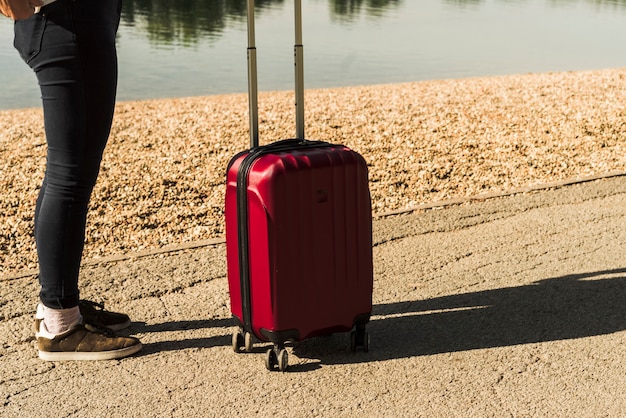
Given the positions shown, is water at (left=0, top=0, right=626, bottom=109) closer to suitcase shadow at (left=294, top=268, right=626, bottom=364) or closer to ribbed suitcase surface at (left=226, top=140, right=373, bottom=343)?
suitcase shadow at (left=294, top=268, right=626, bottom=364)

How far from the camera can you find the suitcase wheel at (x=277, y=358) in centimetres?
329

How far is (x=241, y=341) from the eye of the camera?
3.47m

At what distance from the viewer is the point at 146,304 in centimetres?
404

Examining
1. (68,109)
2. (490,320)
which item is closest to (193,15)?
(490,320)

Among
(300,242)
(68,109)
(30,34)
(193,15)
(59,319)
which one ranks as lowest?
(193,15)

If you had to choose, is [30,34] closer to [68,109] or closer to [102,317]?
[68,109]

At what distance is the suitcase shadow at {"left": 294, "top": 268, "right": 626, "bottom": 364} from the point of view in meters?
3.53

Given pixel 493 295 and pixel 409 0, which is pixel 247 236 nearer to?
pixel 493 295

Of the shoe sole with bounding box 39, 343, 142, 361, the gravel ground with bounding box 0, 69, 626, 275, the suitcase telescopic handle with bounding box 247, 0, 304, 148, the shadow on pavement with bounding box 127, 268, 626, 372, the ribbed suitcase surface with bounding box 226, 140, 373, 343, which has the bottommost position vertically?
the gravel ground with bounding box 0, 69, 626, 275

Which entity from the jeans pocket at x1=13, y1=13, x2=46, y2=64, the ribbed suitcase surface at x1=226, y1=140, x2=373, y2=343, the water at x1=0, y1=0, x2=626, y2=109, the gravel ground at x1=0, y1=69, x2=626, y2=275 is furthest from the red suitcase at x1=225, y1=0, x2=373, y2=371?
the water at x1=0, y1=0, x2=626, y2=109

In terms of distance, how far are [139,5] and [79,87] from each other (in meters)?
31.6

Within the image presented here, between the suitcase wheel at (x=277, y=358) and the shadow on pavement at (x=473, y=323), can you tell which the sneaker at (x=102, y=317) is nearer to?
the shadow on pavement at (x=473, y=323)

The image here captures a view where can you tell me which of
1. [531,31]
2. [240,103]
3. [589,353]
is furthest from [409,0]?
[589,353]

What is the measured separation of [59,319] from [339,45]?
20609 millimetres
